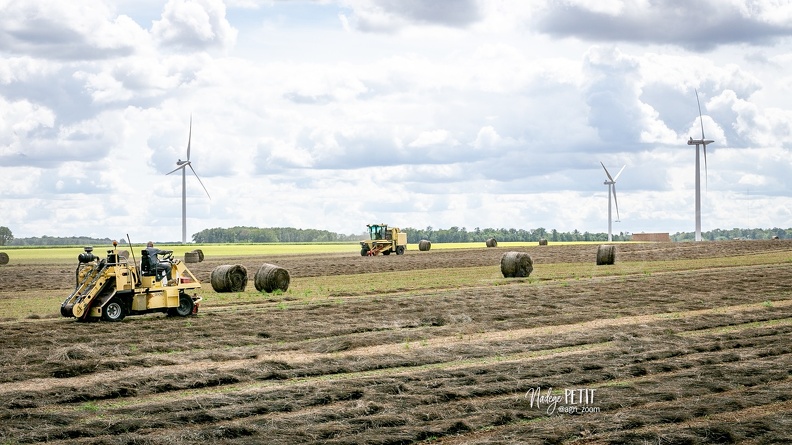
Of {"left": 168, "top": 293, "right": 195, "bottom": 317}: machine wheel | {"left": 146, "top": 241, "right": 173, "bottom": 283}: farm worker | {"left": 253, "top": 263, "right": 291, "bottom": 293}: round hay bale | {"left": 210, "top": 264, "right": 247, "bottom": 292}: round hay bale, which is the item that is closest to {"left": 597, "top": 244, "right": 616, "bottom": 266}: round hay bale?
{"left": 253, "top": 263, "right": 291, "bottom": 293}: round hay bale

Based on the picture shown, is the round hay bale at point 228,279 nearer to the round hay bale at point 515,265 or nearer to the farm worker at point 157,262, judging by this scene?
the farm worker at point 157,262

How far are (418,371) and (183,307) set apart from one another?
11091 millimetres

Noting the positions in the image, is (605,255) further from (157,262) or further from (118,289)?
(118,289)

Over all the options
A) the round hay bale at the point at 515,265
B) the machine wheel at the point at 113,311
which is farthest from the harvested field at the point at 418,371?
the round hay bale at the point at 515,265

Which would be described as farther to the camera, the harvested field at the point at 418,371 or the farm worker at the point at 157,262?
the farm worker at the point at 157,262

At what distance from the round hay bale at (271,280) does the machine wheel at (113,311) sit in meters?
10.3

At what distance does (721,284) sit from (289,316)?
16924 millimetres

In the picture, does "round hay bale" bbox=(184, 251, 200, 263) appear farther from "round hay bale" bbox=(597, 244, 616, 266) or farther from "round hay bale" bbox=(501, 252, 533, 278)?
"round hay bale" bbox=(501, 252, 533, 278)

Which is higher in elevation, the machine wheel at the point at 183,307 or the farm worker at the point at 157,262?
the farm worker at the point at 157,262

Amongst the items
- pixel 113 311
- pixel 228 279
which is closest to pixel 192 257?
pixel 228 279

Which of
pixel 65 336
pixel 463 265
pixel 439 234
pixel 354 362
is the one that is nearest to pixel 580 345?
pixel 354 362

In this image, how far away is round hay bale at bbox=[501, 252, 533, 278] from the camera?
39688 millimetres

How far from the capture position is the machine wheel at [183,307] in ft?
82.7

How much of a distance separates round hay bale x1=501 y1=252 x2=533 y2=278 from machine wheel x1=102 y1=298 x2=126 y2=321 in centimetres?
1980
